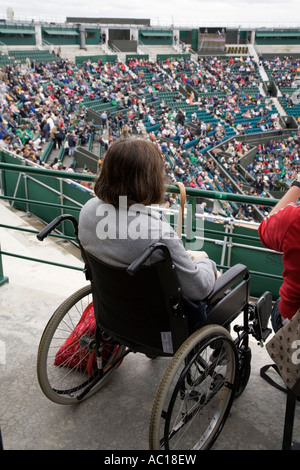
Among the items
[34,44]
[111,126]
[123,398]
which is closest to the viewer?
[123,398]

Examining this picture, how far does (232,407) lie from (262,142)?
80.4 feet

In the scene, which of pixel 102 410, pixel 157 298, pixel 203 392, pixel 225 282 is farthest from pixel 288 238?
pixel 102 410

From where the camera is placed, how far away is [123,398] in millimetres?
2111

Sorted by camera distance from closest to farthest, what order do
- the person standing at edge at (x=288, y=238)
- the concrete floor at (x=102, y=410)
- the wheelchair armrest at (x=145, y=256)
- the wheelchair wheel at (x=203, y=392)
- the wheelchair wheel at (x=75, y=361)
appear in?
the wheelchair armrest at (x=145, y=256), the person standing at edge at (x=288, y=238), the wheelchair wheel at (x=203, y=392), the concrete floor at (x=102, y=410), the wheelchair wheel at (x=75, y=361)

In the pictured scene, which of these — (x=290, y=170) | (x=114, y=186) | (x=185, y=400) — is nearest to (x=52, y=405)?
(x=185, y=400)

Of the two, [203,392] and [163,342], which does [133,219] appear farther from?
[203,392]

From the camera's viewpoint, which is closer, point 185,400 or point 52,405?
point 185,400

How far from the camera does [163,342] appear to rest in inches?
67.9

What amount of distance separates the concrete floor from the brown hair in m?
0.96

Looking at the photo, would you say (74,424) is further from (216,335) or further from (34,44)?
(34,44)

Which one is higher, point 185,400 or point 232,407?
point 185,400

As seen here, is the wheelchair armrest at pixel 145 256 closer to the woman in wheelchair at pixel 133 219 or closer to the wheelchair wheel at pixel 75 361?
the woman in wheelchair at pixel 133 219

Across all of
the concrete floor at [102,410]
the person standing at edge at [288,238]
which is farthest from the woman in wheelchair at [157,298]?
the person standing at edge at [288,238]

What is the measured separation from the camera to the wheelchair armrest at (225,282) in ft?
5.74
